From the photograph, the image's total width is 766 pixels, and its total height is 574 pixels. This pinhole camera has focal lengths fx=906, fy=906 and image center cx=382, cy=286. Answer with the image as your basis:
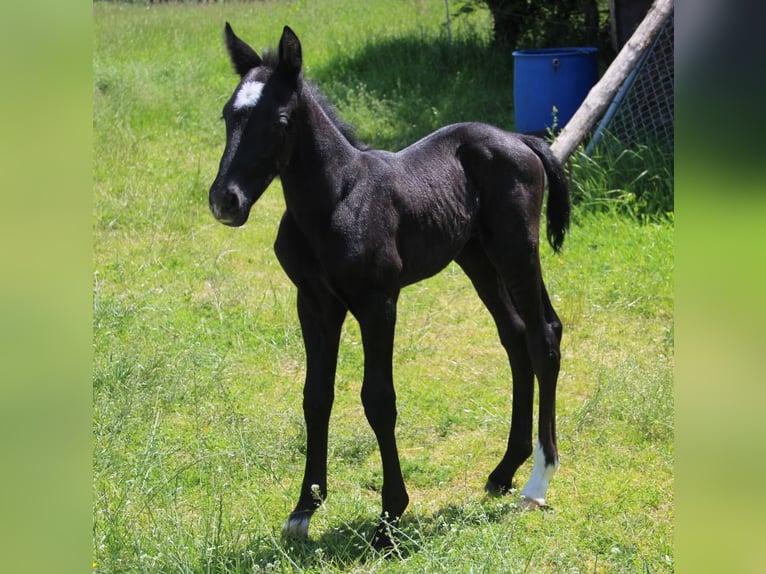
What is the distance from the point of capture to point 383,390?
12.1ft

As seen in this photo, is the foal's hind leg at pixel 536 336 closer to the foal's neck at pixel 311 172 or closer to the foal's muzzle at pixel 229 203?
the foal's neck at pixel 311 172

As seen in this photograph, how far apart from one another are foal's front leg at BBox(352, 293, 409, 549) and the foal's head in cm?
65

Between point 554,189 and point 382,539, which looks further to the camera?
point 554,189

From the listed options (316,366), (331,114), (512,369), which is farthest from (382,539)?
(331,114)

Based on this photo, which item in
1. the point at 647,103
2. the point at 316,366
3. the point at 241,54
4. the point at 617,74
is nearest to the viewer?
the point at 241,54

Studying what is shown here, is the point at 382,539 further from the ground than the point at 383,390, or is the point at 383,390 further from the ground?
the point at 383,390

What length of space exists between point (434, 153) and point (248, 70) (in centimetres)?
98

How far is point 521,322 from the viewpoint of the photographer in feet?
14.3

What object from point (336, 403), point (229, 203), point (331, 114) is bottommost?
point (336, 403)

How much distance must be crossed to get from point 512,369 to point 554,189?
A: 90 centimetres

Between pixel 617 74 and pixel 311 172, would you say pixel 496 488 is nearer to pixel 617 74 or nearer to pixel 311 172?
pixel 311 172

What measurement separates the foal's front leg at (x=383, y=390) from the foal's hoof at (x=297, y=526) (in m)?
0.31

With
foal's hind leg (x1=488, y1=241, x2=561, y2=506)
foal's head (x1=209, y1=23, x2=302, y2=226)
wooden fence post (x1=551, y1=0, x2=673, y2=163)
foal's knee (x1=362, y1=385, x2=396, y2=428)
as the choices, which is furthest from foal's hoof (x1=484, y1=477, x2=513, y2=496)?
wooden fence post (x1=551, y1=0, x2=673, y2=163)

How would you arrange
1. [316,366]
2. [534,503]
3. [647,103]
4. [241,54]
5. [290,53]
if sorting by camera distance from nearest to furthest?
1. [290,53]
2. [241,54]
3. [316,366]
4. [534,503]
5. [647,103]
